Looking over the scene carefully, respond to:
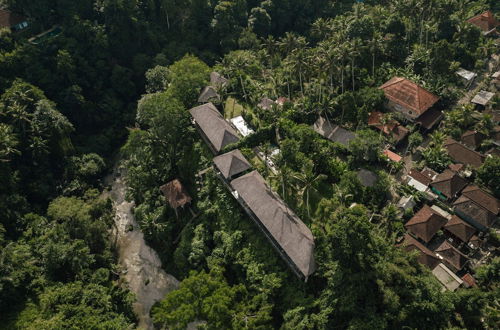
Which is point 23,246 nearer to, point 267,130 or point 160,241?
point 160,241

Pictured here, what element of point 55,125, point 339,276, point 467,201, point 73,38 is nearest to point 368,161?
point 467,201

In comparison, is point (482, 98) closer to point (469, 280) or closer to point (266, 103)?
point (469, 280)

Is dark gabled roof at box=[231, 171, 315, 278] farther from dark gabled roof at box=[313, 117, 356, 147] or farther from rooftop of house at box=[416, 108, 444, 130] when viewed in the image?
rooftop of house at box=[416, 108, 444, 130]

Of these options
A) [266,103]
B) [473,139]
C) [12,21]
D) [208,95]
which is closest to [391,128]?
[473,139]

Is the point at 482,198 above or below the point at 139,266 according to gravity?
above

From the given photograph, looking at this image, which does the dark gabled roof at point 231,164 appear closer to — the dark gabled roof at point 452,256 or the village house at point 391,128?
the village house at point 391,128

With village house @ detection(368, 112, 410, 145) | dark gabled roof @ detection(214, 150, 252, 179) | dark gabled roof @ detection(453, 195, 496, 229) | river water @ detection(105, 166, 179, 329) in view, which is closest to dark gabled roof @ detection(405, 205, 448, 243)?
dark gabled roof @ detection(453, 195, 496, 229)
